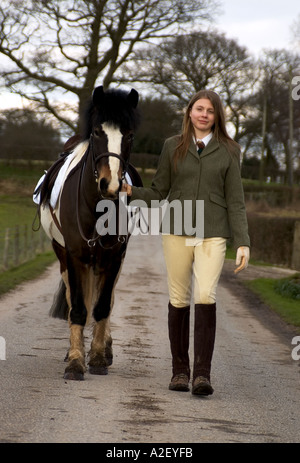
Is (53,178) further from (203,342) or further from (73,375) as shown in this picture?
(203,342)

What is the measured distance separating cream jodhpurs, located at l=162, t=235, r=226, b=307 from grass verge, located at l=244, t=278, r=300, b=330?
17.9 feet

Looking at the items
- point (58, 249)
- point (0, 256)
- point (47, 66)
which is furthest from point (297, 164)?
point (58, 249)

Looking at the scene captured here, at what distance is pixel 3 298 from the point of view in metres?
12.6

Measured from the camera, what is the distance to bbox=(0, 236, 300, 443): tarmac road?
482 centimetres

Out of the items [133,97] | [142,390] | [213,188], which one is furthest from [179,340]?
[133,97]

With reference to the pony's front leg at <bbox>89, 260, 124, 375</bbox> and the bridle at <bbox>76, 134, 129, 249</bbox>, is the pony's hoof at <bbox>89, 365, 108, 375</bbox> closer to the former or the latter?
the pony's front leg at <bbox>89, 260, 124, 375</bbox>

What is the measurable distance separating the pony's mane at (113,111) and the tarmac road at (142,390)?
6.51 feet

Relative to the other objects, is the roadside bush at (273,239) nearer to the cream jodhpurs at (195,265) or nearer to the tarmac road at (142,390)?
the tarmac road at (142,390)

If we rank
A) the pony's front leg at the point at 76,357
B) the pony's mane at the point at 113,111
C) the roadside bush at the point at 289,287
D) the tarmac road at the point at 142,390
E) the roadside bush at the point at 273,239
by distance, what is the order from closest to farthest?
the tarmac road at the point at 142,390 → the pony's mane at the point at 113,111 → the pony's front leg at the point at 76,357 → the roadside bush at the point at 289,287 → the roadside bush at the point at 273,239

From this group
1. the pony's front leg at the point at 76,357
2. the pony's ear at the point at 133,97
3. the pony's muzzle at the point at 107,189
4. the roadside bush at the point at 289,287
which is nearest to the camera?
the pony's muzzle at the point at 107,189

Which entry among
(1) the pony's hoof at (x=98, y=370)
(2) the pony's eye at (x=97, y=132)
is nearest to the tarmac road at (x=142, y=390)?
(1) the pony's hoof at (x=98, y=370)

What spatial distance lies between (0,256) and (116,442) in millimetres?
17086

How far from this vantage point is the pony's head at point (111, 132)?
611 centimetres

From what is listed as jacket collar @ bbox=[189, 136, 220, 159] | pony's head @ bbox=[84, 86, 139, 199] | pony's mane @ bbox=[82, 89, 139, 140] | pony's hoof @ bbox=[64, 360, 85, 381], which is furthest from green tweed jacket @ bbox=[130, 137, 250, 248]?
pony's hoof @ bbox=[64, 360, 85, 381]
